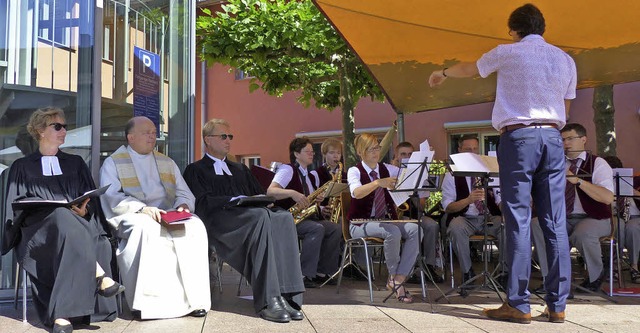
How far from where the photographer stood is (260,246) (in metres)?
5.15

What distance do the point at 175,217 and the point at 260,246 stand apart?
0.66m

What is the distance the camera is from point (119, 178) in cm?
541

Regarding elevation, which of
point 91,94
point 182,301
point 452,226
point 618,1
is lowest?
point 182,301

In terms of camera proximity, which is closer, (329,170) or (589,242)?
(589,242)

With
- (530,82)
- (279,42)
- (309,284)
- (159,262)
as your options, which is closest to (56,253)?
(159,262)

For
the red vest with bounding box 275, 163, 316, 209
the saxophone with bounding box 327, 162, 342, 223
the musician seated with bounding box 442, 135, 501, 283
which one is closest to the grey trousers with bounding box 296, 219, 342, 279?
the saxophone with bounding box 327, 162, 342, 223

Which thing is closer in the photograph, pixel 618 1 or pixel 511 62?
pixel 511 62

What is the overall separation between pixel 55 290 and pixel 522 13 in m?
3.65

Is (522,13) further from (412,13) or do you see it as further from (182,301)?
(182,301)

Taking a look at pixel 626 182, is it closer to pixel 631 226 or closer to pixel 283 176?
pixel 631 226

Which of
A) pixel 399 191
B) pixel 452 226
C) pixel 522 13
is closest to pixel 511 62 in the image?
pixel 522 13

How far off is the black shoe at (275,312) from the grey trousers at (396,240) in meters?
1.37

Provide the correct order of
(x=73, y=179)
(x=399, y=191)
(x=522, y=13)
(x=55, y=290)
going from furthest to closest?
(x=399, y=191), (x=73, y=179), (x=522, y=13), (x=55, y=290)

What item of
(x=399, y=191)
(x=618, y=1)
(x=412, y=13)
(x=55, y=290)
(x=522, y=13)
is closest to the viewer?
(x=55, y=290)
